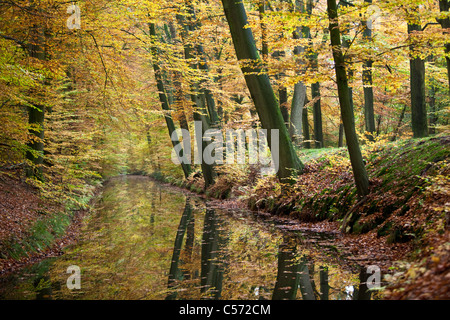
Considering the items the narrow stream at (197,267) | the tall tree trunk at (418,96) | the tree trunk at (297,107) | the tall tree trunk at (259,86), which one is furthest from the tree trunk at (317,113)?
the narrow stream at (197,267)

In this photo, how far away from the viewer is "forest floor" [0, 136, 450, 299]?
13.6ft

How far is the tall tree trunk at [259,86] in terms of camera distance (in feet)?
32.4

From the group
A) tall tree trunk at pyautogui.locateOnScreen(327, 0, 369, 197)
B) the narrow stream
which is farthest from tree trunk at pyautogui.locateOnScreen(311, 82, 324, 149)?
tall tree trunk at pyautogui.locateOnScreen(327, 0, 369, 197)

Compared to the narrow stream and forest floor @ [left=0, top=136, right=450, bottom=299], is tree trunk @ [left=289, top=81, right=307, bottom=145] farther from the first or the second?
the narrow stream

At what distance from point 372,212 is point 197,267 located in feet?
12.3

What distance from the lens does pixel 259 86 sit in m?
10.2

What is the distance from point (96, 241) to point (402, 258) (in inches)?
265

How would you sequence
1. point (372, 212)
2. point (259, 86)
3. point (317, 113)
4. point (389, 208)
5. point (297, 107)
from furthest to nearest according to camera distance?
point (317, 113)
point (297, 107)
point (259, 86)
point (372, 212)
point (389, 208)

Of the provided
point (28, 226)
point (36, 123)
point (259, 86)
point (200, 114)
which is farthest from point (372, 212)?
point (200, 114)

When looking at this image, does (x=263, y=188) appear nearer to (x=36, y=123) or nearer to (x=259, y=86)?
(x=259, y=86)

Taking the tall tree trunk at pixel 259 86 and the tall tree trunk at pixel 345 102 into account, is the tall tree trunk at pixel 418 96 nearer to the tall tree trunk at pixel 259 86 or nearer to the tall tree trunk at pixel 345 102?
the tall tree trunk at pixel 345 102

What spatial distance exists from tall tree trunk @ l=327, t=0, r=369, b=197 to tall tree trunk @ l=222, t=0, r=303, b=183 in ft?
8.61
